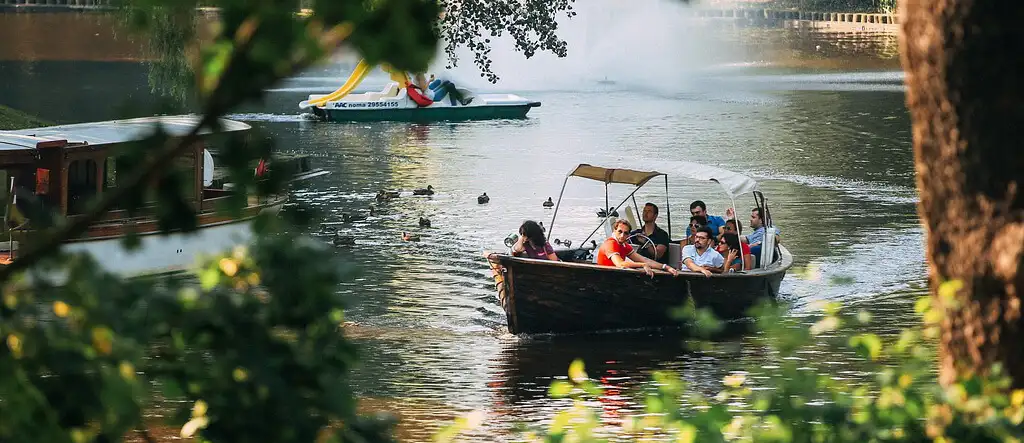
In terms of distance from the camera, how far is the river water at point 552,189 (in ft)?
52.5

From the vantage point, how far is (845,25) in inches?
4252

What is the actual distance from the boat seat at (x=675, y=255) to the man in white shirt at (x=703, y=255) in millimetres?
516

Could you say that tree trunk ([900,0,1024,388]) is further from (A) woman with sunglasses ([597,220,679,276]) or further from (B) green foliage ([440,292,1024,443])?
(A) woman with sunglasses ([597,220,679,276])

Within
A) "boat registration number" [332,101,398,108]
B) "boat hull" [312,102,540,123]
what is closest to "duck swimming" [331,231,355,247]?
"boat registration number" [332,101,398,108]

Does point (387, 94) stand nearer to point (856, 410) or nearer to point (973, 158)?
point (973, 158)

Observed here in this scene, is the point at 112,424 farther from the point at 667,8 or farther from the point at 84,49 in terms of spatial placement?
the point at 667,8

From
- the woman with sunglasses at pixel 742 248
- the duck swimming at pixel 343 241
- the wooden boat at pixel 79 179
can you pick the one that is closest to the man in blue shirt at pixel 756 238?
the woman with sunglasses at pixel 742 248

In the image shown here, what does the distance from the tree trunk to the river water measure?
431 mm

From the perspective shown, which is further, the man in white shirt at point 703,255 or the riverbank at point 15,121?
the riverbank at point 15,121

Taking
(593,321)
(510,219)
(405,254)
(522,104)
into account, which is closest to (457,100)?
(522,104)

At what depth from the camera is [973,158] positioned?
4617 mm

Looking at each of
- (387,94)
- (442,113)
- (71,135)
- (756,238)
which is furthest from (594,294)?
(387,94)

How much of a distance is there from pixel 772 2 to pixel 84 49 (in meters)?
69.6

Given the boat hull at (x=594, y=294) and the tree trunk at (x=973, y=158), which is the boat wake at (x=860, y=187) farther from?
the tree trunk at (x=973, y=158)
